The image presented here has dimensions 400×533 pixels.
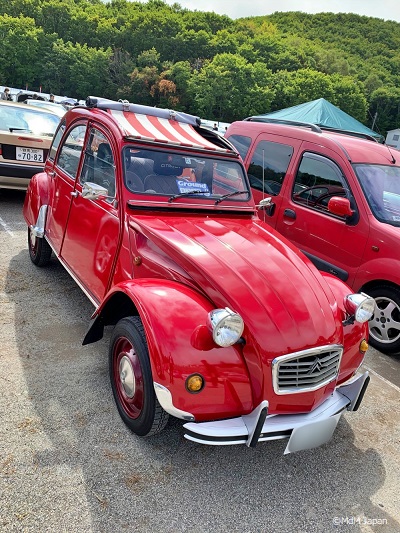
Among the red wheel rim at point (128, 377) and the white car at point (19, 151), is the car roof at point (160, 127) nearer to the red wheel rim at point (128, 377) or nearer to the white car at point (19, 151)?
the red wheel rim at point (128, 377)

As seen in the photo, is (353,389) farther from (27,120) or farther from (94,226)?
(27,120)

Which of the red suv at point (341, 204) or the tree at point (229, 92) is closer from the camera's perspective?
the red suv at point (341, 204)

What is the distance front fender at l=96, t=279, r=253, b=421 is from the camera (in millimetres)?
2178

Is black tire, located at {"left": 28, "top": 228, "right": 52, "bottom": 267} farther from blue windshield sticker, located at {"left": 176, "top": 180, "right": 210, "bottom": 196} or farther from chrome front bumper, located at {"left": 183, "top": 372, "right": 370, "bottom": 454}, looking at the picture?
chrome front bumper, located at {"left": 183, "top": 372, "right": 370, "bottom": 454}

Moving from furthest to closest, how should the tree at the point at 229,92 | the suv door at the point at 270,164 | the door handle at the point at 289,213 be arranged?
1. the tree at the point at 229,92
2. the suv door at the point at 270,164
3. the door handle at the point at 289,213

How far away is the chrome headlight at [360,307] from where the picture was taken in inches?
109

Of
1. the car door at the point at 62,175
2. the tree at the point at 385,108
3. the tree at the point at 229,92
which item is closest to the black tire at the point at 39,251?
the car door at the point at 62,175

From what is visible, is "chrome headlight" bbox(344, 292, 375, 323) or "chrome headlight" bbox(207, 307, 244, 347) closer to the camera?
"chrome headlight" bbox(207, 307, 244, 347)

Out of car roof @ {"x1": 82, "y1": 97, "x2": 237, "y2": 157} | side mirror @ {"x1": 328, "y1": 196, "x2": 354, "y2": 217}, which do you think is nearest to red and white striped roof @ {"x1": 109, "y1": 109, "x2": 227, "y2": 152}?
car roof @ {"x1": 82, "y1": 97, "x2": 237, "y2": 157}

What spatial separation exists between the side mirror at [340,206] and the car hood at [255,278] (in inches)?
62.7

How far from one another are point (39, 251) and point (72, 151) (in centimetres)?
134

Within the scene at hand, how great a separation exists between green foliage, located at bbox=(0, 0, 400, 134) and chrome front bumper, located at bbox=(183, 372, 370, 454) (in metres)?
62.5

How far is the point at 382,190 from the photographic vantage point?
4801 millimetres

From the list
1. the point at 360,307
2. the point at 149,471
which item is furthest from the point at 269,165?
the point at 149,471
